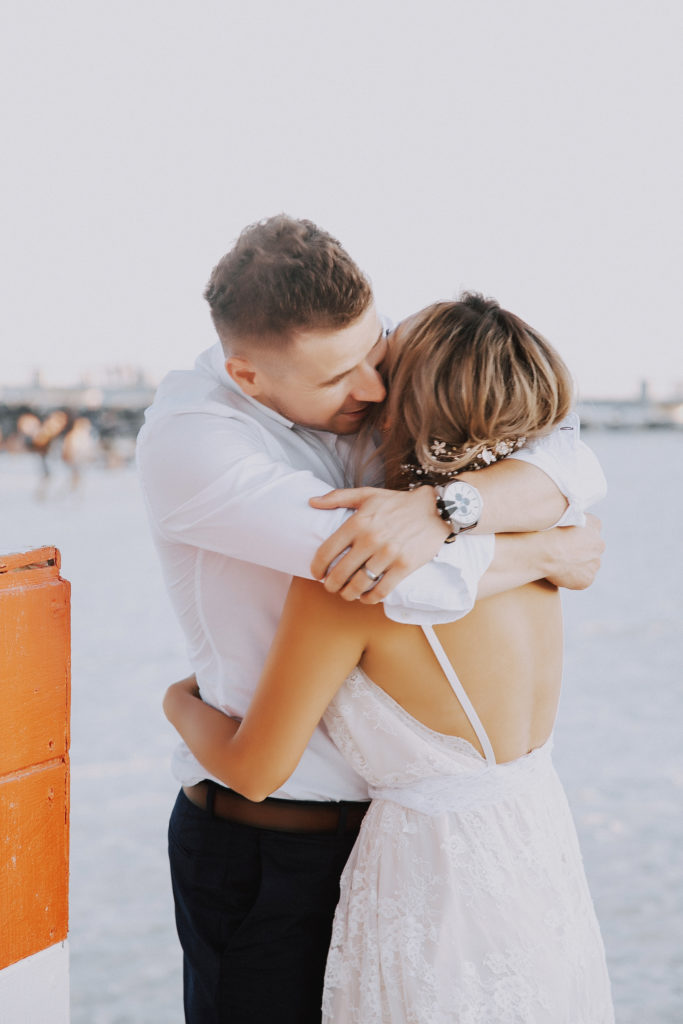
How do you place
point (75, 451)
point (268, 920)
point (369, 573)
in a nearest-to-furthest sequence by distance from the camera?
1. point (369, 573)
2. point (268, 920)
3. point (75, 451)

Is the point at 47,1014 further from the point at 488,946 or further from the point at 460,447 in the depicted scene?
the point at 460,447

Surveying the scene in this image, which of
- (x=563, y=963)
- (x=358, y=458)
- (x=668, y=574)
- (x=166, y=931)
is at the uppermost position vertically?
(x=358, y=458)

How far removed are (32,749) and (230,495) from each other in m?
0.35

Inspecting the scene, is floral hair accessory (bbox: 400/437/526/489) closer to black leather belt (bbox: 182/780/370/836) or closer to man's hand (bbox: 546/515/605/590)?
man's hand (bbox: 546/515/605/590)

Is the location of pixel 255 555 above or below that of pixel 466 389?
below

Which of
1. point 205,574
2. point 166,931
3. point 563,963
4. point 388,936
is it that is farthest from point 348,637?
point 166,931

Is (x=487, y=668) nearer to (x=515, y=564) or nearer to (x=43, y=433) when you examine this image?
(x=515, y=564)

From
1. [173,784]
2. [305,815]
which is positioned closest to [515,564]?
[305,815]

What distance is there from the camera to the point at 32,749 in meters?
1.09

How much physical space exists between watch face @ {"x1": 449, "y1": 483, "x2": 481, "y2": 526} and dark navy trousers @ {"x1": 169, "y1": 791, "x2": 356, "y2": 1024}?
1.46 ft

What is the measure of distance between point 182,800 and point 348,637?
1.46ft

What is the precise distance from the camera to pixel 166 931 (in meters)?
2.95

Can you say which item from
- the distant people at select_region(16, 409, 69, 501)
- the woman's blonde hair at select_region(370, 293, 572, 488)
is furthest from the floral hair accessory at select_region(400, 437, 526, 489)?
the distant people at select_region(16, 409, 69, 501)

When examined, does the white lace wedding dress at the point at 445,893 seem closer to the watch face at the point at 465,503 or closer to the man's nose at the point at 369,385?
the watch face at the point at 465,503
